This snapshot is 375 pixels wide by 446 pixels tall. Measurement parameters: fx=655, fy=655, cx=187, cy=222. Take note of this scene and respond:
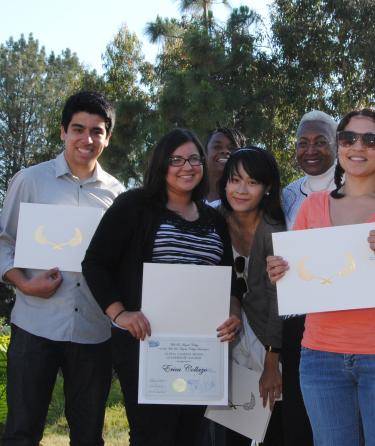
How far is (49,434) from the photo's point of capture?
6.15m

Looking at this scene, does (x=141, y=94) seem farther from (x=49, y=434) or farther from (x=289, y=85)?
(x=49, y=434)

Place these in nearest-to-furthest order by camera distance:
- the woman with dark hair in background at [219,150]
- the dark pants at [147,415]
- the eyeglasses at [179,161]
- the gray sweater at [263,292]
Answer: the dark pants at [147,415]
the eyeglasses at [179,161]
the gray sweater at [263,292]
the woman with dark hair in background at [219,150]

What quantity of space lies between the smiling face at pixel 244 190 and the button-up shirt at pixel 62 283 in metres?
0.73

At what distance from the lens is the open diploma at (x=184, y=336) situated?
3080 millimetres

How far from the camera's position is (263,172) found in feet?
11.5

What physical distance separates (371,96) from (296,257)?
13.4 meters

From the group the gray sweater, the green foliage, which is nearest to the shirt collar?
the gray sweater

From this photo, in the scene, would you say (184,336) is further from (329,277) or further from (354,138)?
(354,138)

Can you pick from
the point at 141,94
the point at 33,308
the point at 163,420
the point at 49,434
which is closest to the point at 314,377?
the point at 163,420

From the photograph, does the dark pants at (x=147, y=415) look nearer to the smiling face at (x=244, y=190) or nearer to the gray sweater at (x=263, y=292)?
the gray sweater at (x=263, y=292)

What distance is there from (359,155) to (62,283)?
1.65 metres

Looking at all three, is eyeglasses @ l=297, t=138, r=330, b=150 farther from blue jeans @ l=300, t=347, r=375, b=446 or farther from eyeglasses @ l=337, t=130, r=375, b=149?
blue jeans @ l=300, t=347, r=375, b=446

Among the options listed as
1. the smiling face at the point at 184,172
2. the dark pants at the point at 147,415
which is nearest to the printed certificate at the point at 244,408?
the dark pants at the point at 147,415

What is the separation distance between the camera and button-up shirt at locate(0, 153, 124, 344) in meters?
3.40
